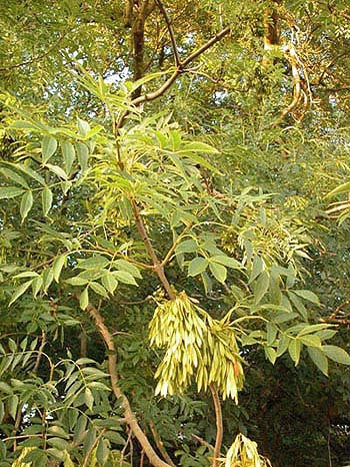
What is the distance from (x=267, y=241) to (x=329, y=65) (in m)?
3.83

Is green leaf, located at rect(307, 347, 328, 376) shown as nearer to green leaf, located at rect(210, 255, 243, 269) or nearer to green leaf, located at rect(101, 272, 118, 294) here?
green leaf, located at rect(210, 255, 243, 269)

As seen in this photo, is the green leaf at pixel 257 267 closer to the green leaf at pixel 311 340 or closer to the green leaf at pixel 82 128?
the green leaf at pixel 311 340

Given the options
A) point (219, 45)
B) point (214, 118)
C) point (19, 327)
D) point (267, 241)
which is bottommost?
point (19, 327)

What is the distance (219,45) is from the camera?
3.17 meters

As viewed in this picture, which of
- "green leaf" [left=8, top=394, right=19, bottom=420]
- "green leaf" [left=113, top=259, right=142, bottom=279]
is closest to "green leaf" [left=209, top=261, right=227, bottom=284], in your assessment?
"green leaf" [left=113, top=259, right=142, bottom=279]

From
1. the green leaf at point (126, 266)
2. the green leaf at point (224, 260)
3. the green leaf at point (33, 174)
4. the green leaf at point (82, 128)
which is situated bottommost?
the green leaf at point (126, 266)

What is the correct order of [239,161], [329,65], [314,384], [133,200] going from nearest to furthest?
[133,200] < [239,161] < [314,384] < [329,65]

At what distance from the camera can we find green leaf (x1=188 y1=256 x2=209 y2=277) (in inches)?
38.8

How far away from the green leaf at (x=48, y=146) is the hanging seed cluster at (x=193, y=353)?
0.97 feet

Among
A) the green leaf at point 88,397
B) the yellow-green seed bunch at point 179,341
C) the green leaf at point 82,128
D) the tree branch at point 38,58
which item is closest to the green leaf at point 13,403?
the green leaf at point 88,397

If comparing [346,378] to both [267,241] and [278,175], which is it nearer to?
[278,175]

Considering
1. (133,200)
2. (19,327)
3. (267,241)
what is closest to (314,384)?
(19,327)

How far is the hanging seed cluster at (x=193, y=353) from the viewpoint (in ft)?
3.12

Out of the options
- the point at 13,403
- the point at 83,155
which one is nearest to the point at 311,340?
the point at 83,155
